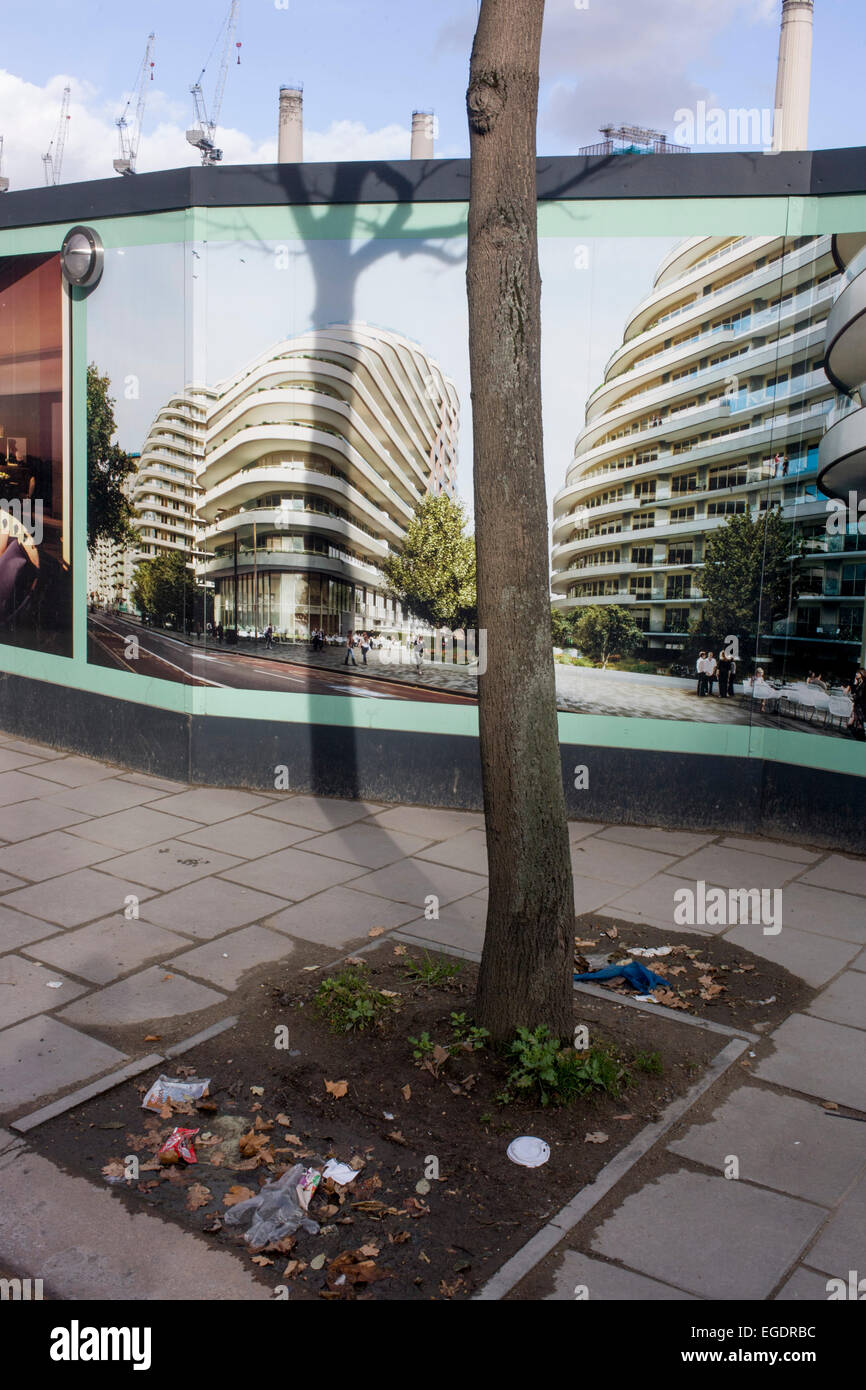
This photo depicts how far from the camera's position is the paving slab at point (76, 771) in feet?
31.0

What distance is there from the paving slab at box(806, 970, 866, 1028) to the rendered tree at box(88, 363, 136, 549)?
264 inches

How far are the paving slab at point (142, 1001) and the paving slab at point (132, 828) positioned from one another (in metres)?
2.23

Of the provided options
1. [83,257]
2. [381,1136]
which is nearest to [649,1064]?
[381,1136]

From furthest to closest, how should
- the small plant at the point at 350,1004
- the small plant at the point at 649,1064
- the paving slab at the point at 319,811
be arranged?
1. the paving slab at the point at 319,811
2. the small plant at the point at 350,1004
3. the small plant at the point at 649,1064

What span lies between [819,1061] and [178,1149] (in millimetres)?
2878

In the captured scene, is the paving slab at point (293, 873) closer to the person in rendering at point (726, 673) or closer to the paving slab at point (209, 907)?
the paving slab at point (209, 907)

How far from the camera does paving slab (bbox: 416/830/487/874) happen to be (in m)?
7.55

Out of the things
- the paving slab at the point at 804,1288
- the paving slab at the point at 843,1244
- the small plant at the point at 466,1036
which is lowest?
the paving slab at the point at 804,1288

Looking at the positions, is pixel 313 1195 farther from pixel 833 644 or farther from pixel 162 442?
pixel 162 442

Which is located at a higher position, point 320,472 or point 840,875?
point 320,472

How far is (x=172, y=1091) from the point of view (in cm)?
449

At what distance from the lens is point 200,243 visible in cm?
866

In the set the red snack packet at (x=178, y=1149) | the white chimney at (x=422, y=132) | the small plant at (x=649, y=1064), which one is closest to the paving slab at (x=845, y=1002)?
the small plant at (x=649, y=1064)

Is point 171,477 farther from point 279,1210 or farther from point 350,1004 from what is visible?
point 279,1210
